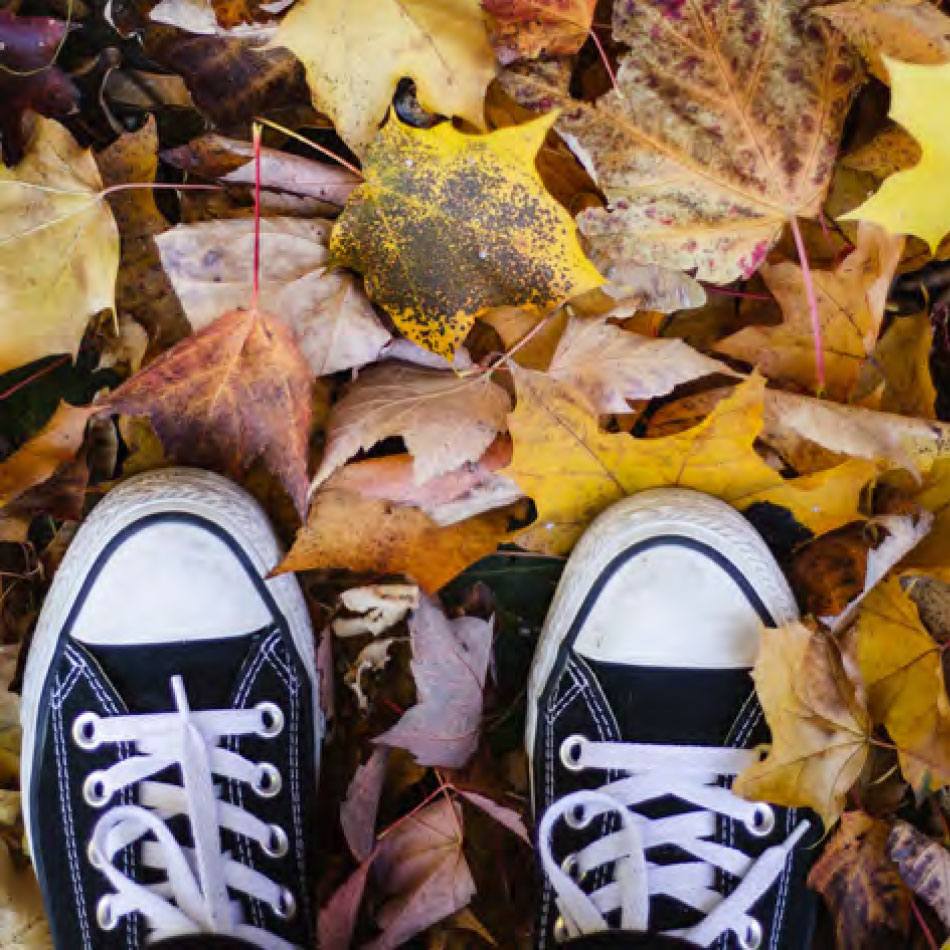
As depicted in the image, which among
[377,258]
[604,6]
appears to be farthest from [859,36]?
[377,258]

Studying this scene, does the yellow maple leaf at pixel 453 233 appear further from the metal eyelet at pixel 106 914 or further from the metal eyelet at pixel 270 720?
the metal eyelet at pixel 106 914

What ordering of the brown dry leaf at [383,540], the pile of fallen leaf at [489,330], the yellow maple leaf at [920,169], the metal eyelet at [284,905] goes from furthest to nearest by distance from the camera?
the metal eyelet at [284,905] < the brown dry leaf at [383,540] < the pile of fallen leaf at [489,330] < the yellow maple leaf at [920,169]

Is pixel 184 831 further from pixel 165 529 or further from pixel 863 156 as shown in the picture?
pixel 863 156

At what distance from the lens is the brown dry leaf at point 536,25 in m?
0.91

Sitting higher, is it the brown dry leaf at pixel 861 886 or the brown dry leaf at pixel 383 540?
the brown dry leaf at pixel 383 540

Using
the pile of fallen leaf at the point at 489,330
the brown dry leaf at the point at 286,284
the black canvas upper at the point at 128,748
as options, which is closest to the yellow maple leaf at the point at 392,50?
the pile of fallen leaf at the point at 489,330

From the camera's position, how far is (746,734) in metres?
1.08

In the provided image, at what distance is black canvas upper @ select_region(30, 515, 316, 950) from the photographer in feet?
3.55

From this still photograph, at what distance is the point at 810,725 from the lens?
939mm

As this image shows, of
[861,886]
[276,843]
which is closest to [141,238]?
[276,843]

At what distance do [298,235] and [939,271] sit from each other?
0.72 meters

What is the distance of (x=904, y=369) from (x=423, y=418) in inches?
21.1

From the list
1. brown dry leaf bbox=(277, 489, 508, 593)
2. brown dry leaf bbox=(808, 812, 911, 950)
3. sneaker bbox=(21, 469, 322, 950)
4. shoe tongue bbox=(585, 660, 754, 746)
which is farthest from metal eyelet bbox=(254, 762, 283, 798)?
brown dry leaf bbox=(808, 812, 911, 950)

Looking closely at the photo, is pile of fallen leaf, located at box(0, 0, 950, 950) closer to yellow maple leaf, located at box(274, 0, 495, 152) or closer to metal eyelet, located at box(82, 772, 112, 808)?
yellow maple leaf, located at box(274, 0, 495, 152)
